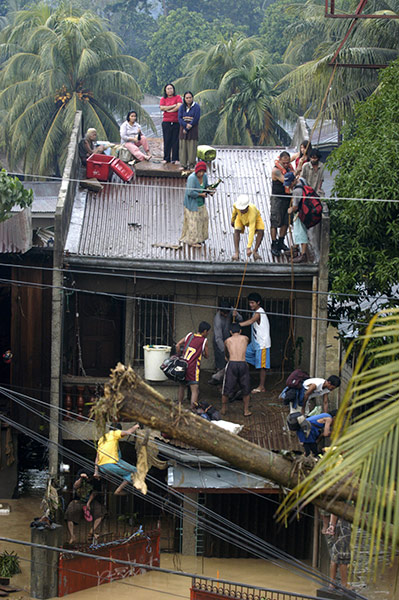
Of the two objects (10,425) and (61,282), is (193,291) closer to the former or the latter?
(61,282)

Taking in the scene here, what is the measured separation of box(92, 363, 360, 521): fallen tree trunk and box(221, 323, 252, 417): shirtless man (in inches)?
428

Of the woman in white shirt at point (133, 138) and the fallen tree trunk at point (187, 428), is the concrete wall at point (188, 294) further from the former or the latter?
the fallen tree trunk at point (187, 428)

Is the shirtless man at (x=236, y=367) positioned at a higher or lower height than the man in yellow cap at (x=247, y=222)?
lower

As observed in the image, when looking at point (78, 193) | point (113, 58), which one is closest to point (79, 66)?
point (113, 58)

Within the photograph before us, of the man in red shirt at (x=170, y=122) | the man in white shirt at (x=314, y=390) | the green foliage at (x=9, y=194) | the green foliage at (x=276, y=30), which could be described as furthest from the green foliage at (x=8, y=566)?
the green foliage at (x=276, y=30)

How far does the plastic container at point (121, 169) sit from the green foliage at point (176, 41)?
36.0 m

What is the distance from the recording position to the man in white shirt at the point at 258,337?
1630 cm

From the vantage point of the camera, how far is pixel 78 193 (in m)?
18.8

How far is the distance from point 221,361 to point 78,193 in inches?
190

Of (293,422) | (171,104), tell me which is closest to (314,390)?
(293,422)

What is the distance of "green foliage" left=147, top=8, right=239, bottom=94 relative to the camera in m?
54.2

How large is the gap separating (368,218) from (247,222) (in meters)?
2.17

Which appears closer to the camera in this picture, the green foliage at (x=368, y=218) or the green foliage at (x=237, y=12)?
the green foliage at (x=368, y=218)

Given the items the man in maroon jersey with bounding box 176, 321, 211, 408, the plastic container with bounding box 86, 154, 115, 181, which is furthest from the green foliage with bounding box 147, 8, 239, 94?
the man in maroon jersey with bounding box 176, 321, 211, 408
